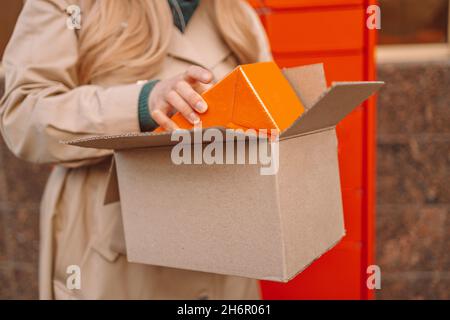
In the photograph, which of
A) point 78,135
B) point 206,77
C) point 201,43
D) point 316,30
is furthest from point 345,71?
point 78,135

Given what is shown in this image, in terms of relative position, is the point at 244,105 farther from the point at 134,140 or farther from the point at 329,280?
the point at 329,280

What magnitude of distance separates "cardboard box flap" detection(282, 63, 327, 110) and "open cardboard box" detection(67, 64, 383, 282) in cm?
9

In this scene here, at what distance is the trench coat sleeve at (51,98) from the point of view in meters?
0.98

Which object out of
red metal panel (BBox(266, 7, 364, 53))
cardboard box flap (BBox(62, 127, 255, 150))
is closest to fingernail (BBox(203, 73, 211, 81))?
cardboard box flap (BBox(62, 127, 255, 150))

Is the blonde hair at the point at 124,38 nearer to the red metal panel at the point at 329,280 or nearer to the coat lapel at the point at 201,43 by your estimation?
the coat lapel at the point at 201,43

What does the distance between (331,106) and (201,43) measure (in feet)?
1.83

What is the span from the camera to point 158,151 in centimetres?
85

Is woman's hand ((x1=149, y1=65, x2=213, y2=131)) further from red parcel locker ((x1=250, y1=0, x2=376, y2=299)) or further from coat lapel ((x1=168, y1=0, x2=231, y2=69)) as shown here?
red parcel locker ((x1=250, y1=0, x2=376, y2=299))

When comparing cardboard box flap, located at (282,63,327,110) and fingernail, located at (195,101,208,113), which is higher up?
cardboard box flap, located at (282,63,327,110)

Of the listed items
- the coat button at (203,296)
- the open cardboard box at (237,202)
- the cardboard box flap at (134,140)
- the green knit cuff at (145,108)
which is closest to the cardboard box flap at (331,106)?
the open cardboard box at (237,202)

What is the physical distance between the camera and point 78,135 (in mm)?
988

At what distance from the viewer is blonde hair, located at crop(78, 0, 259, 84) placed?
106cm

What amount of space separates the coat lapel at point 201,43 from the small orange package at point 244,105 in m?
0.33
